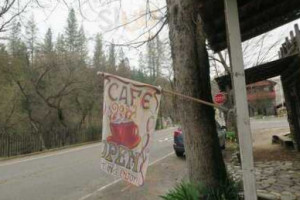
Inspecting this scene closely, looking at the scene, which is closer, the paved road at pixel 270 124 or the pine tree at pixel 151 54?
the pine tree at pixel 151 54

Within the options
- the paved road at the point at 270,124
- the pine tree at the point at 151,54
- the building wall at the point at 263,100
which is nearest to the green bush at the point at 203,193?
the pine tree at the point at 151,54

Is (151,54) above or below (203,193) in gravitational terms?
above

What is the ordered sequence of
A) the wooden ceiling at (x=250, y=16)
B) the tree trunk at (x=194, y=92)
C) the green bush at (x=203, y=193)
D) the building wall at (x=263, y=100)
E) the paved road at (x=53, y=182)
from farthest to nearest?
the building wall at (x=263, y=100) → the paved road at (x=53, y=182) → the tree trunk at (x=194, y=92) → the green bush at (x=203, y=193) → the wooden ceiling at (x=250, y=16)

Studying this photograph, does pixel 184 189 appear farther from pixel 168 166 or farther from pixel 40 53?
pixel 40 53

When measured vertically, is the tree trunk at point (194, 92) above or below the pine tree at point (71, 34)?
below

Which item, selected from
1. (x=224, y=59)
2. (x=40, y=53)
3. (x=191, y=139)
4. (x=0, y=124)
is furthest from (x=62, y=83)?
(x=191, y=139)

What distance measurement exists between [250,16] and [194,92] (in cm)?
157

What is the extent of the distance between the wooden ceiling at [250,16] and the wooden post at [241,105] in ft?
1.49

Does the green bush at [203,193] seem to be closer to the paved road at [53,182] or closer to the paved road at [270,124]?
the paved road at [53,182]

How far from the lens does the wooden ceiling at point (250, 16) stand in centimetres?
520

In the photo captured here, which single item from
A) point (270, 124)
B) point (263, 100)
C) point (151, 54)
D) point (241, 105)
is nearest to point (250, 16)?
point (241, 105)

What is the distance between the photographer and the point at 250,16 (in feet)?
19.5

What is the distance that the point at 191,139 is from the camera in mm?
5766

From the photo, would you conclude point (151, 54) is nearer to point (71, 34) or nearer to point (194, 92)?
point (194, 92)
